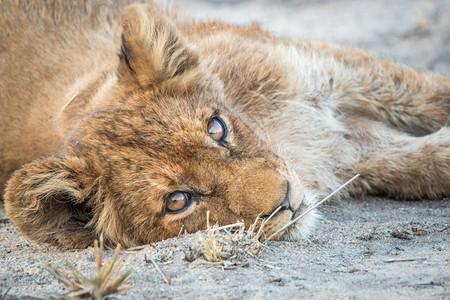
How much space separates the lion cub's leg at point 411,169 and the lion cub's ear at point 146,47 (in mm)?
1563

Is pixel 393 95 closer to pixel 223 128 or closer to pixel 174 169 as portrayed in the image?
pixel 223 128

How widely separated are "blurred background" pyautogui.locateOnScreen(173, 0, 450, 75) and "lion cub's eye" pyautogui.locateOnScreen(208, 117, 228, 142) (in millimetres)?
3391

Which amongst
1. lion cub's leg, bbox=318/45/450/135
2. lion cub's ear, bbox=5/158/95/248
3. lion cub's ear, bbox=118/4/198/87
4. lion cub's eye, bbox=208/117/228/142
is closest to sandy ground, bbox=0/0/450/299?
lion cub's ear, bbox=5/158/95/248

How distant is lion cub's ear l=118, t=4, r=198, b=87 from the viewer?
3398 millimetres

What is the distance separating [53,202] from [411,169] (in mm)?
2392

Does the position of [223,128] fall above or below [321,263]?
above

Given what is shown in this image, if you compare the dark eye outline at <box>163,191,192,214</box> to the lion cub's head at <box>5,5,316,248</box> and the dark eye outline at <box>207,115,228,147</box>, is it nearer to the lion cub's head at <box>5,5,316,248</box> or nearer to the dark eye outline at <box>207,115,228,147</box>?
the lion cub's head at <box>5,5,316,248</box>

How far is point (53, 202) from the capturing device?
3.16 metres

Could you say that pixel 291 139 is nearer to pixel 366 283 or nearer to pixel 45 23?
pixel 366 283

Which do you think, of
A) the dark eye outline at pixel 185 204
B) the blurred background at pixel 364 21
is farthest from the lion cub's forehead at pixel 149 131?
the blurred background at pixel 364 21

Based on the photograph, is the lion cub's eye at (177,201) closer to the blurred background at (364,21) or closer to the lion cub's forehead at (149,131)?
the lion cub's forehead at (149,131)

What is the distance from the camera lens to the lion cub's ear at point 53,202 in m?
2.97

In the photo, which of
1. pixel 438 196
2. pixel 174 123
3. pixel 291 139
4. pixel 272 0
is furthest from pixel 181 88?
pixel 272 0

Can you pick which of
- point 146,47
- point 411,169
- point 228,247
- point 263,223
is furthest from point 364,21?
point 228,247
